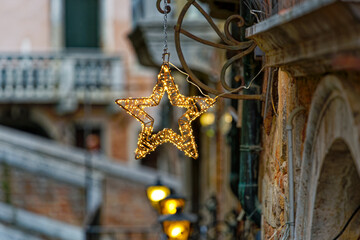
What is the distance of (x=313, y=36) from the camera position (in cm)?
420

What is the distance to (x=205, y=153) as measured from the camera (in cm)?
1611

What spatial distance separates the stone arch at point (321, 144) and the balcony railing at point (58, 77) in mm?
18681

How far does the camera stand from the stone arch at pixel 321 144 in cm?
417

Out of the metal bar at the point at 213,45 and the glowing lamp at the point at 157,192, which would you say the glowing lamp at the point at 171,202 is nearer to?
the glowing lamp at the point at 157,192

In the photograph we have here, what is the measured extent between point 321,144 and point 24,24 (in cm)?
1988

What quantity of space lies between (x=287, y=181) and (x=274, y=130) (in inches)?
29.1

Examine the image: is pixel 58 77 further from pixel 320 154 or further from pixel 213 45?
pixel 320 154

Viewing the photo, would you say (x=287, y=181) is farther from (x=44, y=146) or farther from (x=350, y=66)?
(x=44, y=146)

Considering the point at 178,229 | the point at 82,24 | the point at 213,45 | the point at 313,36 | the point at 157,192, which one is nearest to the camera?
the point at 313,36

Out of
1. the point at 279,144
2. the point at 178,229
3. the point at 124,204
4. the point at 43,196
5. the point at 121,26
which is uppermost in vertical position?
the point at 121,26

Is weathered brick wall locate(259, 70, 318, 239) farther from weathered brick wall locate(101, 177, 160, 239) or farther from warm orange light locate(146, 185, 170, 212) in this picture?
weathered brick wall locate(101, 177, 160, 239)

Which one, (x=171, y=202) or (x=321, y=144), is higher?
(x=321, y=144)

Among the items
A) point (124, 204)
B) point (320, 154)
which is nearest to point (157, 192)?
point (124, 204)

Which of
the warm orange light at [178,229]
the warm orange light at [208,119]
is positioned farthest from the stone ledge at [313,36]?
the warm orange light at [208,119]
